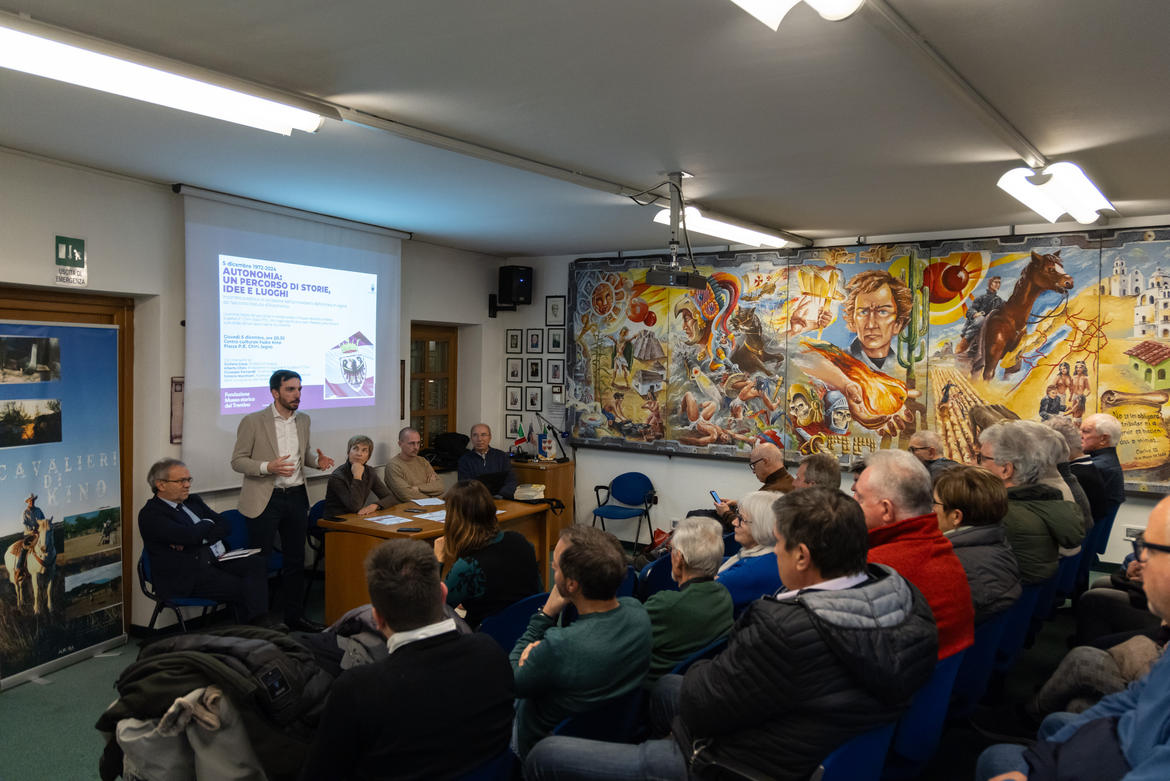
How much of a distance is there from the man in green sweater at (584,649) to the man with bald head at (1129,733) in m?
1.00

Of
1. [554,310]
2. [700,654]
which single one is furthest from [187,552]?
[554,310]

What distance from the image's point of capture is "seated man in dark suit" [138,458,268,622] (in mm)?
4457

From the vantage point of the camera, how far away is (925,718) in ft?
8.10

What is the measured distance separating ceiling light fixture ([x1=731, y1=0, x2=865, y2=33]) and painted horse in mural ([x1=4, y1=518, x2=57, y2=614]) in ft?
15.3

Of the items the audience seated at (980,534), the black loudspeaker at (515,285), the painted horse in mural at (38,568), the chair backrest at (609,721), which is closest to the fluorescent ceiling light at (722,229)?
the black loudspeaker at (515,285)

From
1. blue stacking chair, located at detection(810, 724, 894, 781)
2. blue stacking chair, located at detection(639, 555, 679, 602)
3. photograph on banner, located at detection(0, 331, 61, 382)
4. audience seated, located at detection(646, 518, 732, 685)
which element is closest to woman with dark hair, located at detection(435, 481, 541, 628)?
blue stacking chair, located at detection(639, 555, 679, 602)

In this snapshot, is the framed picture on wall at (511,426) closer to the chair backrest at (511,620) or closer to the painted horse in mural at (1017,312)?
the painted horse in mural at (1017,312)

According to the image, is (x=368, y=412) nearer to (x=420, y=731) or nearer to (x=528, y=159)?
(x=528, y=159)

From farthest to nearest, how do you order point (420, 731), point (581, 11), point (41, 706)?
point (41, 706), point (581, 11), point (420, 731)

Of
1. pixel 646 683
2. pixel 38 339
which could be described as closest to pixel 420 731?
pixel 646 683

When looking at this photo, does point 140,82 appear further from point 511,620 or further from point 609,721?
point 609,721

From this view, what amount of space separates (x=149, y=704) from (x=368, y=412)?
4.89 meters

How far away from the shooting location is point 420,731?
1817 millimetres

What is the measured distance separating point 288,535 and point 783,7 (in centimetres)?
476
